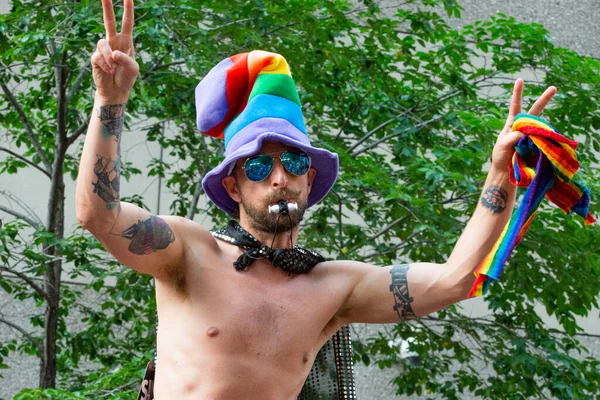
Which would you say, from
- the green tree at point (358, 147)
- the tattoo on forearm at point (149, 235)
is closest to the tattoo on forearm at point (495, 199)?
the tattoo on forearm at point (149, 235)

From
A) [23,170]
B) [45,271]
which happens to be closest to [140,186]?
[23,170]

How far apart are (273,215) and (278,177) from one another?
123 mm

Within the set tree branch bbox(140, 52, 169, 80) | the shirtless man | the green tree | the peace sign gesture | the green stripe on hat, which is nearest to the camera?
the peace sign gesture

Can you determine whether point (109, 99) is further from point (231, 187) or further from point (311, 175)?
point (311, 175)

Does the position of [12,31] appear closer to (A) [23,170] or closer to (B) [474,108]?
(A) [23,170]

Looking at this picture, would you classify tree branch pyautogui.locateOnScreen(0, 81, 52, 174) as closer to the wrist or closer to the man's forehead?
the man's forehead

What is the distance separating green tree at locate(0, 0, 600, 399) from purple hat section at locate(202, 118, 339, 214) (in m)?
2.57

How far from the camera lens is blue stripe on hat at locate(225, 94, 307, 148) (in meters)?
3.90

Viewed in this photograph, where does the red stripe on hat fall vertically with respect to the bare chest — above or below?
above

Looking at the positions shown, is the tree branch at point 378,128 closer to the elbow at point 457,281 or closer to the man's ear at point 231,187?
the man's ear at point 231,187

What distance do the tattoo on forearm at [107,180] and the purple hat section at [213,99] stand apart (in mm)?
643

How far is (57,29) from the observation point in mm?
6609

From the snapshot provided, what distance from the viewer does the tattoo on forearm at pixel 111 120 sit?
334 cm

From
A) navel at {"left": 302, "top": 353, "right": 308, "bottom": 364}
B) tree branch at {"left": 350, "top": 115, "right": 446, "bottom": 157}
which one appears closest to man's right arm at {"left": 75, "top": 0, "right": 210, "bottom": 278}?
navel at {"left": 302, "top": 353, "right": 308, "bottom": 364}
